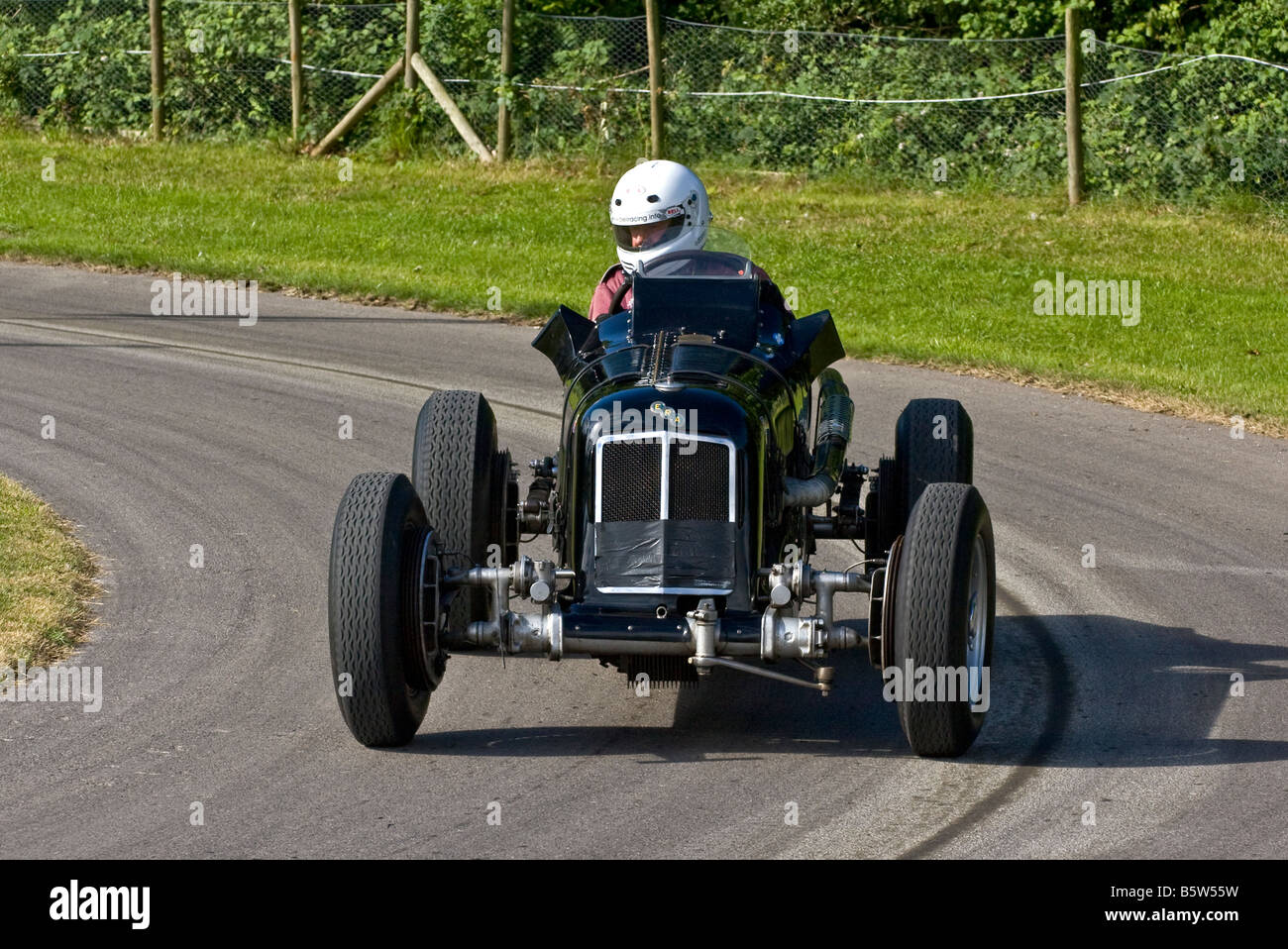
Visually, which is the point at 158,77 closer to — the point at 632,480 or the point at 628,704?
the point at 628,704

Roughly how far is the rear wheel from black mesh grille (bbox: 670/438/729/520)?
95cm

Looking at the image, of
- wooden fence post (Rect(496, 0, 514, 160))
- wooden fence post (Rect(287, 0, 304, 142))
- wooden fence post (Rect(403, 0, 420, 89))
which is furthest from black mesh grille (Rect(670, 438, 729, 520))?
wooden fence post (Rect(287, 0, 304, 142))

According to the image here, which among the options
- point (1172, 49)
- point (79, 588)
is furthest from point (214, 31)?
point (79, 588)

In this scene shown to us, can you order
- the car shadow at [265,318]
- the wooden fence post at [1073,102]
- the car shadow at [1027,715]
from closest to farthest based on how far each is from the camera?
1. the car shadow at [1027,715]
2. the car shadow at [265,318]
3. the wooden fence post at [1073,102]

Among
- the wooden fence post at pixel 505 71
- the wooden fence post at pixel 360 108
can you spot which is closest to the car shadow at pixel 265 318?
the wooden fence post at pixel 505 71

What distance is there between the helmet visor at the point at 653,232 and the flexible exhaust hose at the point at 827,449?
1.01m

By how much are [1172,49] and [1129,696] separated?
64.3 feet

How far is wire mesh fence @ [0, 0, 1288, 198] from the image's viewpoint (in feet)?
67.1

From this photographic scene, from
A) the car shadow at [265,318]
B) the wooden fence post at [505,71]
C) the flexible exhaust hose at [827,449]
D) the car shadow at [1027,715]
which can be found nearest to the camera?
the car shadow at [1027,715]

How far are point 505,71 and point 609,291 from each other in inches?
549

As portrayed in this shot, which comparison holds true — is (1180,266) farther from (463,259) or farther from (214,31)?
(214,31)

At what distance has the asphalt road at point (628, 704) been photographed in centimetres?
620

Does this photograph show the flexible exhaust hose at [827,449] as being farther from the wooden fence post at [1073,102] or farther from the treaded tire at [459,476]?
the wooden fence post at [1073,102]

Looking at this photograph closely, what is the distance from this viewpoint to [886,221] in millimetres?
20109
